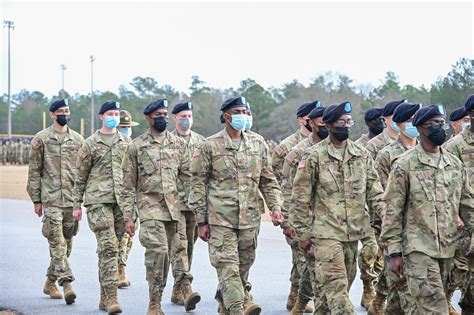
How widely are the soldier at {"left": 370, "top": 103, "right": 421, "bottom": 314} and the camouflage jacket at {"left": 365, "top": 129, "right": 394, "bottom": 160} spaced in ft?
3.40

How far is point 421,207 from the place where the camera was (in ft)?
23.8

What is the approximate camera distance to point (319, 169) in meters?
7.95

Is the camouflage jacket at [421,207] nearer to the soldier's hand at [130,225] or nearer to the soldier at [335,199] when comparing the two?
the soldier at [335,199]

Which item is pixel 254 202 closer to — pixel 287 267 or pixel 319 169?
pixel 319 169

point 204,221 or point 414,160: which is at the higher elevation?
point 414,160

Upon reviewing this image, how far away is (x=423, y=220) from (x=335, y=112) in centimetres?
133

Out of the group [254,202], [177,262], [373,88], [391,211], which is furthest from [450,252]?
[373,88]

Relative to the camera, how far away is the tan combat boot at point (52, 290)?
11422mm

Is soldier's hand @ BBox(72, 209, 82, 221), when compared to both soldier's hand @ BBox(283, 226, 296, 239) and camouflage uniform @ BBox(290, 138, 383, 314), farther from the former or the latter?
camouflage uniform @ BBox(290, 138, 383, 314)

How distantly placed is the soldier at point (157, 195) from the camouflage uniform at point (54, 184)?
1.72m

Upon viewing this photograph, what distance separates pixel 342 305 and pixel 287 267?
603cm

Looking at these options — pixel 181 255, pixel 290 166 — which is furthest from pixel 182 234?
pixel 290 166

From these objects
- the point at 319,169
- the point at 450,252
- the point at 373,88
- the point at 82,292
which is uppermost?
the point at 373,88

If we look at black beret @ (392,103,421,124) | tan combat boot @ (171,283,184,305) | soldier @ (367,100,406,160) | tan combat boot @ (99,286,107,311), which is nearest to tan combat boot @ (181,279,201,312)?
tan combat boot @ (171,283,184,305)
